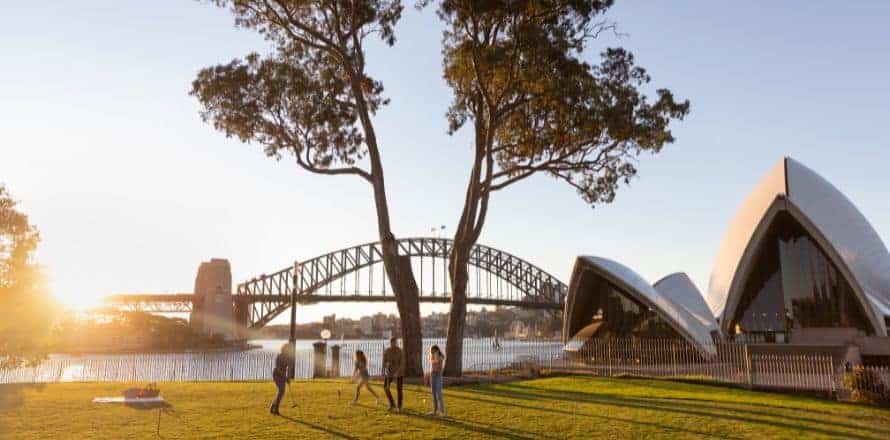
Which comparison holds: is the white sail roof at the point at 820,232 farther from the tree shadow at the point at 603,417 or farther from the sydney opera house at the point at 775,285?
the tree shadow at the point at 603,417

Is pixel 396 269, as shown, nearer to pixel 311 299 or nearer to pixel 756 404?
pixel 756 404

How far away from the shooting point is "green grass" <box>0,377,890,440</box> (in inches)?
403

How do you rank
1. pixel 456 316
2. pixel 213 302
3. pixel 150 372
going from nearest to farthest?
pixel 456 316, pixel 150 372, pixel 213 302

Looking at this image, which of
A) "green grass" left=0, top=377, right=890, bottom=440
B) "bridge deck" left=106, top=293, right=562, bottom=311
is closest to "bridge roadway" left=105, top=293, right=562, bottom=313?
"bridge deck" left=106, top=293, right=562, bottom=311

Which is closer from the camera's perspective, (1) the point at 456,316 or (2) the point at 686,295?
(1) the point at 456,316

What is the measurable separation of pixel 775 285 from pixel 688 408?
1034 inches

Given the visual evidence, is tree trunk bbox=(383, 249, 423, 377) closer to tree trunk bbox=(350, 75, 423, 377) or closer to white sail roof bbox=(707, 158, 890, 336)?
tree trunk bbox=(350, 75, 423, 377)

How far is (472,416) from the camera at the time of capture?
39.3 feet

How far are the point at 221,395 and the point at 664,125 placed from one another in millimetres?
17034

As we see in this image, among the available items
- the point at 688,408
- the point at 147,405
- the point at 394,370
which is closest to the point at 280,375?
the point at 394,370

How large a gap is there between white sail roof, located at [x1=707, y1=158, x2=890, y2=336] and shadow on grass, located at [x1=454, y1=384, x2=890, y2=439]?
2226 centimetres

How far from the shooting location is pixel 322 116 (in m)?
22.2

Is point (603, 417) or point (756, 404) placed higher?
point (603, 417)

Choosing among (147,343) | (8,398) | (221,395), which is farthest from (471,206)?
(147,343)
